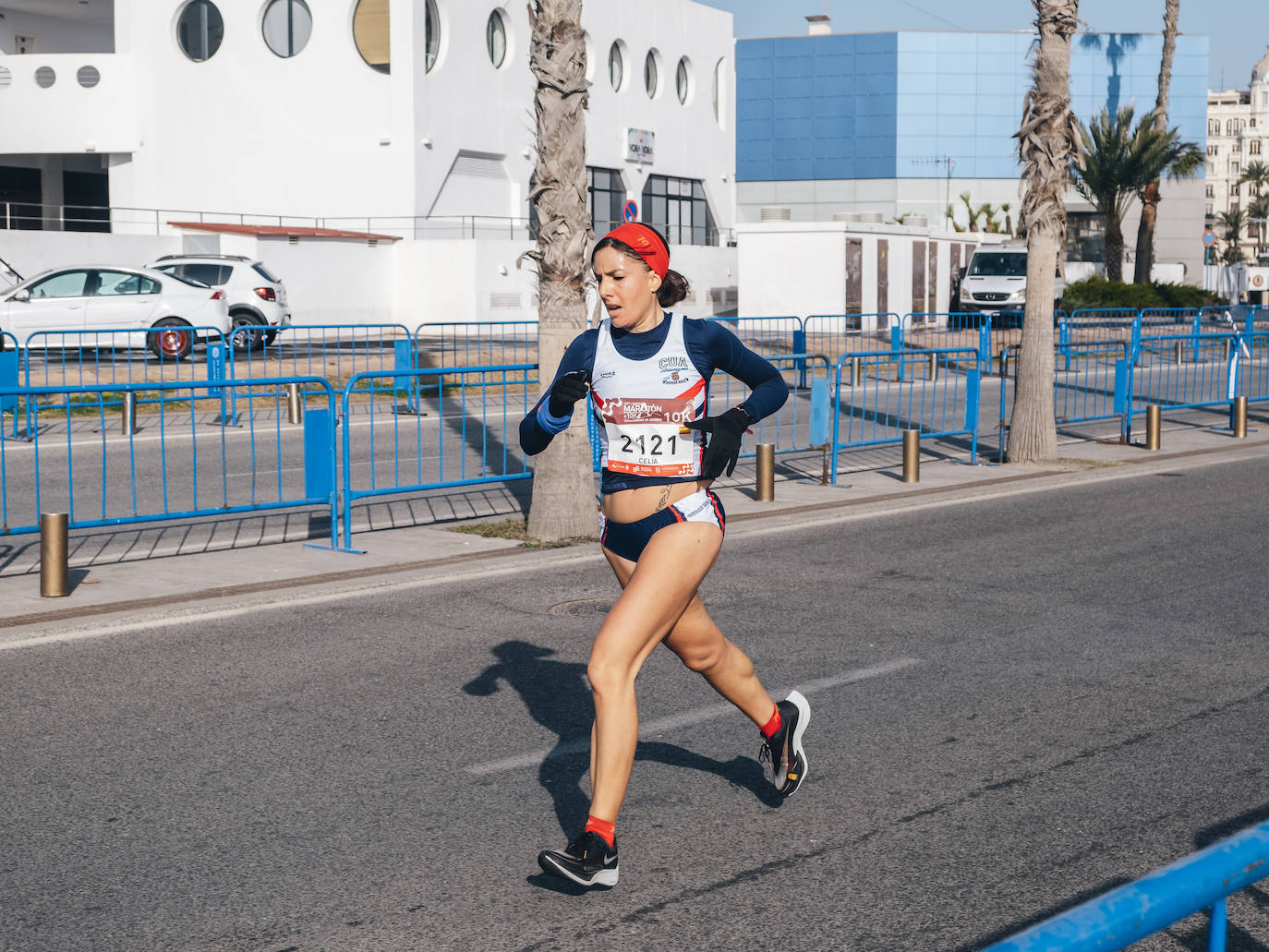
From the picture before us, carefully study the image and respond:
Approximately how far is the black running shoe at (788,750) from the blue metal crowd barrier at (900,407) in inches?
342

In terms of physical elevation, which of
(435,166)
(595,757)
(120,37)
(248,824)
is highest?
(120,37)

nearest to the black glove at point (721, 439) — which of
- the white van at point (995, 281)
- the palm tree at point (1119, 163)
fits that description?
the white van at point (995, 281)

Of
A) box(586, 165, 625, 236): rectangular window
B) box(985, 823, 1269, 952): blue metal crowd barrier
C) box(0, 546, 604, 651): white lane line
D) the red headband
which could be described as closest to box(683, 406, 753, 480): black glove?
the red headband

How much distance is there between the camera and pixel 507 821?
519 centimetres

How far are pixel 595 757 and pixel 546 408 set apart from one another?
3.75 ft

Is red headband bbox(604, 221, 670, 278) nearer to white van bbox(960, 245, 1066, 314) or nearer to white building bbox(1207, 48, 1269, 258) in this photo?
white van bbox(960, 245, 1066, 314)

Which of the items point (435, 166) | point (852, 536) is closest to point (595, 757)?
point (852, 536)

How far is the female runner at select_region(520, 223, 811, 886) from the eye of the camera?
4543mm

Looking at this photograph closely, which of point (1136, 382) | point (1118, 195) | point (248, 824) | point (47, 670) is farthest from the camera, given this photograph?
point (1118, 195)

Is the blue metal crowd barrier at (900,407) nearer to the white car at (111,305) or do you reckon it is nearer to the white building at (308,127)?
the white car at (111,305)

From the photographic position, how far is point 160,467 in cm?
1555

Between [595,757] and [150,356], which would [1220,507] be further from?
[150,356]

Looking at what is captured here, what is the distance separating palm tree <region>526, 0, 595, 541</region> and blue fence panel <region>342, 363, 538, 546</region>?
2.42 ft

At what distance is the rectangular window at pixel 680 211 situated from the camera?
52062 mm
